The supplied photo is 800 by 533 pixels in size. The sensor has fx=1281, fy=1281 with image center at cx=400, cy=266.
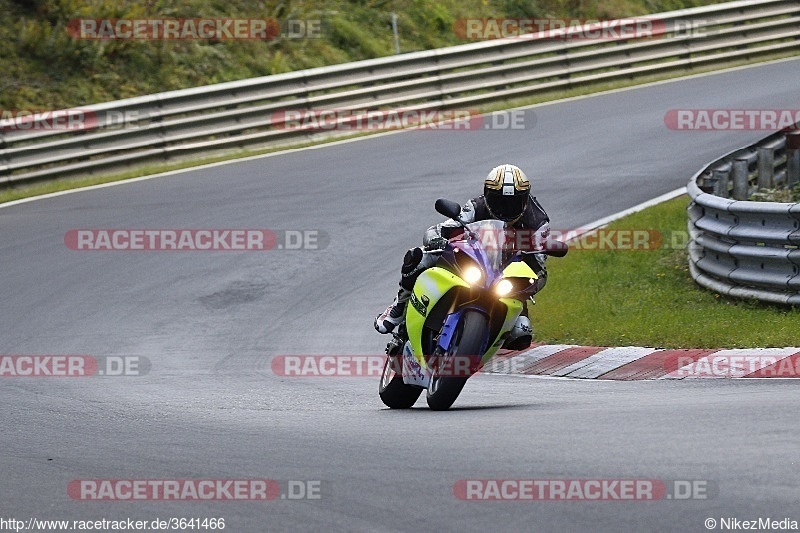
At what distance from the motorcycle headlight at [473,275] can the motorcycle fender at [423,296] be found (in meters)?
0.05

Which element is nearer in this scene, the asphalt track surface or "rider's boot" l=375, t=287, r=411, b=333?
the asphalt track surface

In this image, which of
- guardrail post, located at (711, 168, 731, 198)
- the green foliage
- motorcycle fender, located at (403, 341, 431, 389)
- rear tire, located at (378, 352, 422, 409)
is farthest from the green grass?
the green foliage

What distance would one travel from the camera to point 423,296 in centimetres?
820

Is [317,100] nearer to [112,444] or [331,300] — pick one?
[331,300]

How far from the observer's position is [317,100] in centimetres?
1980

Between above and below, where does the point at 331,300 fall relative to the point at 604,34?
below

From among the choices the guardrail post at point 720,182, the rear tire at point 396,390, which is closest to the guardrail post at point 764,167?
the guardrail post at point 720,182

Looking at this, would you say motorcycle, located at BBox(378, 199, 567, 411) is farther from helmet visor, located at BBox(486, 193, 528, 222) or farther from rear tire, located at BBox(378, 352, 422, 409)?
rear tire, located at BBox(378, 352, 422, 409)

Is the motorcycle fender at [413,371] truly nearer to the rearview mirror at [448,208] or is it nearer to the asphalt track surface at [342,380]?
the asphalt track surface at [342,380]

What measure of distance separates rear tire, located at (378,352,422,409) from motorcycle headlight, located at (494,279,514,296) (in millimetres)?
1160

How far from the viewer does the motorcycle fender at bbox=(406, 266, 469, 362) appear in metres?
8.02

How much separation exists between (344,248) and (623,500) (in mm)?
9742

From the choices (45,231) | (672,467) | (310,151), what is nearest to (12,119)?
(45,231)

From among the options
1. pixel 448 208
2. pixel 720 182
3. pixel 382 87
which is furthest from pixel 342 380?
pixel 382 87
